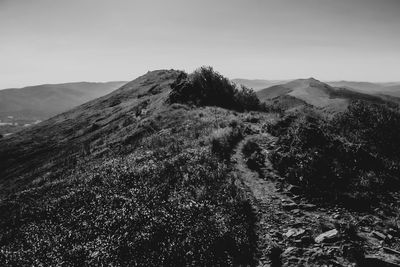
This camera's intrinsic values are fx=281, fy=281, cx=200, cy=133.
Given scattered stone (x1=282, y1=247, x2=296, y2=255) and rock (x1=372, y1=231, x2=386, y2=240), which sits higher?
rock (x1=372, y1=231, x2=386, y2=240)

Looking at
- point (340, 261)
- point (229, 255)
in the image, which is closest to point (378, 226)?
point (340, 261)

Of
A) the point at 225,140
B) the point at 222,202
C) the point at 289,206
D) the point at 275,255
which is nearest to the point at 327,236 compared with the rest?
the point at 275,255

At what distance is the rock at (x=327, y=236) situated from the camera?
888 centimetres

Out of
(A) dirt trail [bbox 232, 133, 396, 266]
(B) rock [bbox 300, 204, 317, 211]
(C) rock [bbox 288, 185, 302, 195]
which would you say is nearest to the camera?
(A) dirt trail [bbox 232, 133, 396, 266]

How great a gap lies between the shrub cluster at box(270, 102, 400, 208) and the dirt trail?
2.74ft

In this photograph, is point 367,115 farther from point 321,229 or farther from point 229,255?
point 229,255

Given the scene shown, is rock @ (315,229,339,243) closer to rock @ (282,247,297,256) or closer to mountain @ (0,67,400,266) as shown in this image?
mountain @ (0,67,400,266)

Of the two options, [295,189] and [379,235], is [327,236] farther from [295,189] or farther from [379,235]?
[295,189]

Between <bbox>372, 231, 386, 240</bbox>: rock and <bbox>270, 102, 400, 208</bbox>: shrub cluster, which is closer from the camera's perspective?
<bbox>372, 231, 386, 240</bbox>: rock

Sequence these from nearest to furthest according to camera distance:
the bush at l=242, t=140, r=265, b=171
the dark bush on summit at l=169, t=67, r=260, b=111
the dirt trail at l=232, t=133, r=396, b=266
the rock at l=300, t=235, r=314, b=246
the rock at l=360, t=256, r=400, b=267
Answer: the rock at l=360, t=256, r=400, b=267, the dirt trail at l=232, t=133, r=396, b=266, the rock at l=300, t=235, r=314, b=246, the bush at l=242, t=140, r=265, b=171, the dark bush on summit at l=169, t=67, r=260, b=111

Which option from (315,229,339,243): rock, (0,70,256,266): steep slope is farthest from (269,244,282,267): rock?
(315,229,339,243): rock

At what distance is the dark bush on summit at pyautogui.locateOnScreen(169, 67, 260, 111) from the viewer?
34.7 m

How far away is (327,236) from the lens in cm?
896

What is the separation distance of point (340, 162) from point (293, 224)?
5.07m
